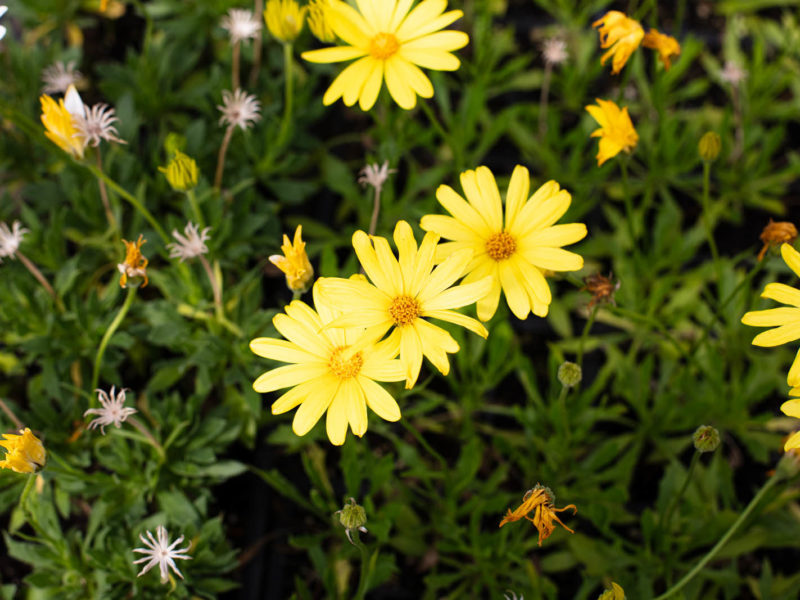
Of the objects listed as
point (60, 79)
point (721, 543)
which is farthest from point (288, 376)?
point (60, 79)

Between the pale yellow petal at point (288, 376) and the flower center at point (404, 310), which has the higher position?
the flower center at point (404, 310)

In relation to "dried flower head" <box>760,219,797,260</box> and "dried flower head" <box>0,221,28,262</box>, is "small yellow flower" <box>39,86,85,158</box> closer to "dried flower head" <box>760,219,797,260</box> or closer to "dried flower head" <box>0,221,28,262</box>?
"dried flower head" <box>0,221,28,262</box>

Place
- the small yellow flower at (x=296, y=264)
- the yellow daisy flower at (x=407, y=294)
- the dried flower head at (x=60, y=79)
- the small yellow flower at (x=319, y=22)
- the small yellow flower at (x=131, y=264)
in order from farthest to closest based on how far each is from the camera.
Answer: the dried flower head at (x=60, y=79) < the small yellow flower at (x=319, y=22) < the small yellow flower at (x=131, y=264) < the small yellow flower at (x=296, y=264) < the yellow daisy flower at (x=407, y=294)

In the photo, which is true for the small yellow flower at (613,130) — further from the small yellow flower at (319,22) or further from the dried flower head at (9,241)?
the dried flower head at (9,241)

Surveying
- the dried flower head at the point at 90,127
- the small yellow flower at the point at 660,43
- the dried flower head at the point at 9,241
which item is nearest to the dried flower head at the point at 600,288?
the small yellow flower at the point at 660,43

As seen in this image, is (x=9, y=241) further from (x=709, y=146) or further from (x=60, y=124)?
(x=709, y=146)

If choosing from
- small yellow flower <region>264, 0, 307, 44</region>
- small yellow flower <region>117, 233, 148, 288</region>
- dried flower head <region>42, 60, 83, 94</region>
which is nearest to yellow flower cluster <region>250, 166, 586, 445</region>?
small yellow flower <region>117, 233, 148, 288</region>

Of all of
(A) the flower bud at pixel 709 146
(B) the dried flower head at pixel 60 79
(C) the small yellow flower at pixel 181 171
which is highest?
(B) the dried flower head at pixel 60 79

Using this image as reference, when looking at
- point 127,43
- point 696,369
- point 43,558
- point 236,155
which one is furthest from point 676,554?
point 127,43

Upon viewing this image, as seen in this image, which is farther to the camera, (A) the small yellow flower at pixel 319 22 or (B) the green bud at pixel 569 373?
(A) the small yellow flower at pixel 319 22
